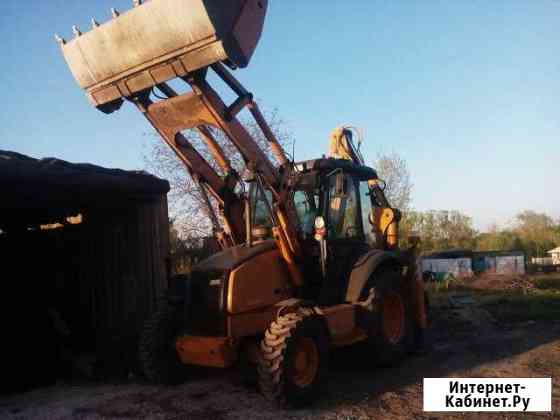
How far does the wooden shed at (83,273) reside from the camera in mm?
7828

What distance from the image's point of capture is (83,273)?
8.75m

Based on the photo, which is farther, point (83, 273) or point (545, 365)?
point (83, 273)

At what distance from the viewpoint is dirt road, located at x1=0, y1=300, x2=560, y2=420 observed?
5.26 metres

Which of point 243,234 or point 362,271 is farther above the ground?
point 243,234

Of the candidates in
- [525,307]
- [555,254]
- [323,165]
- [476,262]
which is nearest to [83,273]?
[323,165]

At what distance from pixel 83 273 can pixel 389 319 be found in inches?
198

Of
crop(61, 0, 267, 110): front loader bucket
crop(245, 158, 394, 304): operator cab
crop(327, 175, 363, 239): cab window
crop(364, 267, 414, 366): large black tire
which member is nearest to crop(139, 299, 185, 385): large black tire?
crop(245, 158, 394, 304): operator cab

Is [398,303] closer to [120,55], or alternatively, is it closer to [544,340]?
[544,340]

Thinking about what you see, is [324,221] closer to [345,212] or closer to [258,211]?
[345,212]

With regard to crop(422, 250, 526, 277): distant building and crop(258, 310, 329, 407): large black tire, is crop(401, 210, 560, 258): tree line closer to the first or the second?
crop(422, 250, 526, 277): distant building

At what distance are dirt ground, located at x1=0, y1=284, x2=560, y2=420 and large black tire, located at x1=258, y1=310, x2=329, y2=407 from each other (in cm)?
→ 19

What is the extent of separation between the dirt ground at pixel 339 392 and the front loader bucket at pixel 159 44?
11.4ft

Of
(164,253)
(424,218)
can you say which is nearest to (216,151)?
(164,253)

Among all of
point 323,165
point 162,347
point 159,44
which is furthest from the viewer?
point 323,165
